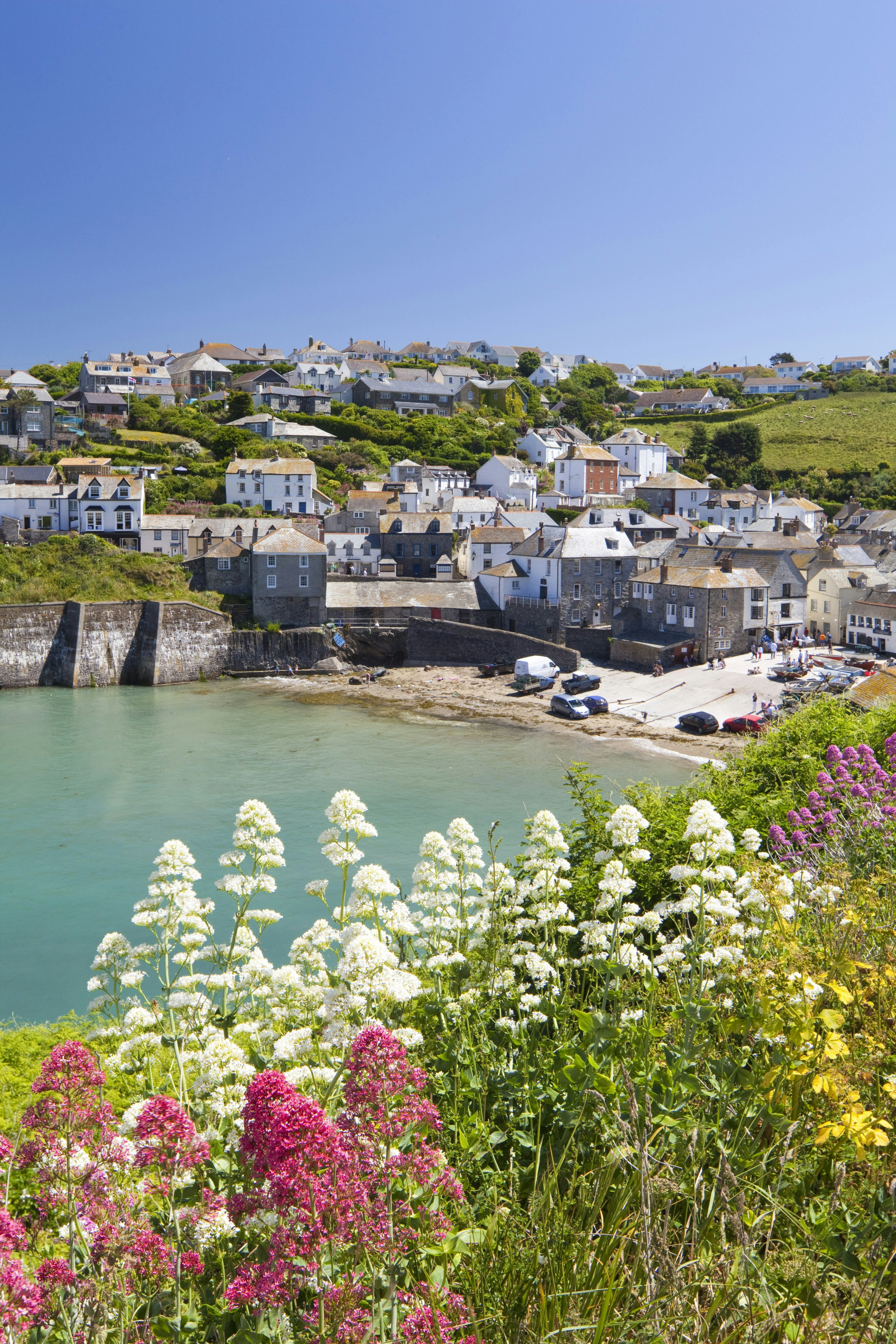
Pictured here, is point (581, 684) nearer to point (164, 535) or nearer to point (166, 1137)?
point (164, 535)

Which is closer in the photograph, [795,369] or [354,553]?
[354,553]

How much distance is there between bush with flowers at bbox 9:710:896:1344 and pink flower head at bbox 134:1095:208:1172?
1 centimetres

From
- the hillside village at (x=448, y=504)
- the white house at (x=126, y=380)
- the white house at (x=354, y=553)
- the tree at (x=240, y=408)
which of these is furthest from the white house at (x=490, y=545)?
the white house at (x=126, y=380)

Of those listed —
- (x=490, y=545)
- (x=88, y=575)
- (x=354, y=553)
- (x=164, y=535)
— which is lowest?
(x=88, y=575)

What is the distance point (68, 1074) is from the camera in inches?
119

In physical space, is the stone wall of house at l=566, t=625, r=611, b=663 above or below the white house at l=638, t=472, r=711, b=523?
below

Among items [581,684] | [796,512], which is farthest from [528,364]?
[581,684]

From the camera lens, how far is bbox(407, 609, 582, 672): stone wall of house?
1906 inches

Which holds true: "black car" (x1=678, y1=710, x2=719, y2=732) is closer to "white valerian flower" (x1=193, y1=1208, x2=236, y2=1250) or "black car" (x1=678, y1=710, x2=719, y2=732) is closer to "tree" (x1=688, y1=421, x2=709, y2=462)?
"white valerian flower" (x1=193, y1=1208, x2=236, y2=1250)

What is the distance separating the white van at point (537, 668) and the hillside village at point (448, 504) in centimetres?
466

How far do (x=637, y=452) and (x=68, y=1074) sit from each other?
92.1 m

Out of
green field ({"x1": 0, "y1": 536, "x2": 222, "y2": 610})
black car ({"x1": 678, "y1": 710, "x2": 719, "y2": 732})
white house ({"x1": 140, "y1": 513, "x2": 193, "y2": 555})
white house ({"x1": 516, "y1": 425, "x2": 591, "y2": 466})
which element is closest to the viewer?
black car ({"x1": 678, "y1": 710, "x2": 719, "y2": 732})

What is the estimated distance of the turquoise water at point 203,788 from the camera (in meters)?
18.1

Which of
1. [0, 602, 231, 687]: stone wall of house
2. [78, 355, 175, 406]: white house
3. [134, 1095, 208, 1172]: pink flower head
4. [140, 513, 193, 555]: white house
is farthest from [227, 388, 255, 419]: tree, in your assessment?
[134, 1095, 208, 1172]: pink flower head
